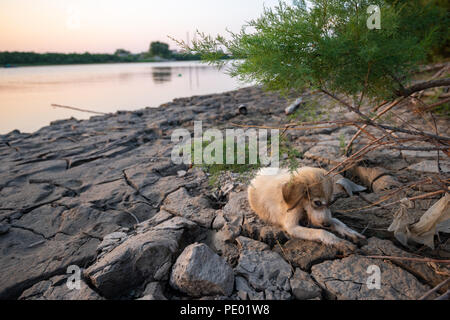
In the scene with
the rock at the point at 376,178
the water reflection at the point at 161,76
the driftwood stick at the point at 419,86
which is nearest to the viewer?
the driftwood stick at the point at 419,86

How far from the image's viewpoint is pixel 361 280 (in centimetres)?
176

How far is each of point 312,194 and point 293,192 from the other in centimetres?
16

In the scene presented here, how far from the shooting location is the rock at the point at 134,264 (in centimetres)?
178

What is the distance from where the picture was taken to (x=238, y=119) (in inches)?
261

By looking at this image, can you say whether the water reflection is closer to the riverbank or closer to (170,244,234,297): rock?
the riverbank

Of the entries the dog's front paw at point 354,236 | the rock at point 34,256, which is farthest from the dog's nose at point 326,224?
the rock at point 34,256

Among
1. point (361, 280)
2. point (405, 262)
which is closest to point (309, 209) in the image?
point (361, 280)

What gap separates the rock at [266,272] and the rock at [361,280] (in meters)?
0.24

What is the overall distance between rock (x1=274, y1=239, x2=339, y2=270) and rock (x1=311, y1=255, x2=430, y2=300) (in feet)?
0.18

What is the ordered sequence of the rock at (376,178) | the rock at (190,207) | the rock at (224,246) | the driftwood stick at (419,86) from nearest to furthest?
the driftwood stick at (419,86) < the rock at (224,246) < the rock at (190,207) < the rock at (376,178)

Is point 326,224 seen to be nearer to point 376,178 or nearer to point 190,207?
point 376,178

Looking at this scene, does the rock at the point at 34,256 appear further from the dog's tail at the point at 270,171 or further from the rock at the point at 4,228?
the dog's tail at the point at 270,171

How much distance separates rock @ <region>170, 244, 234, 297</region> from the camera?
1.71 m

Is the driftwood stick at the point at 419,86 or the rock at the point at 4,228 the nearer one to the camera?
the driftwood stick at the point at 419,86
